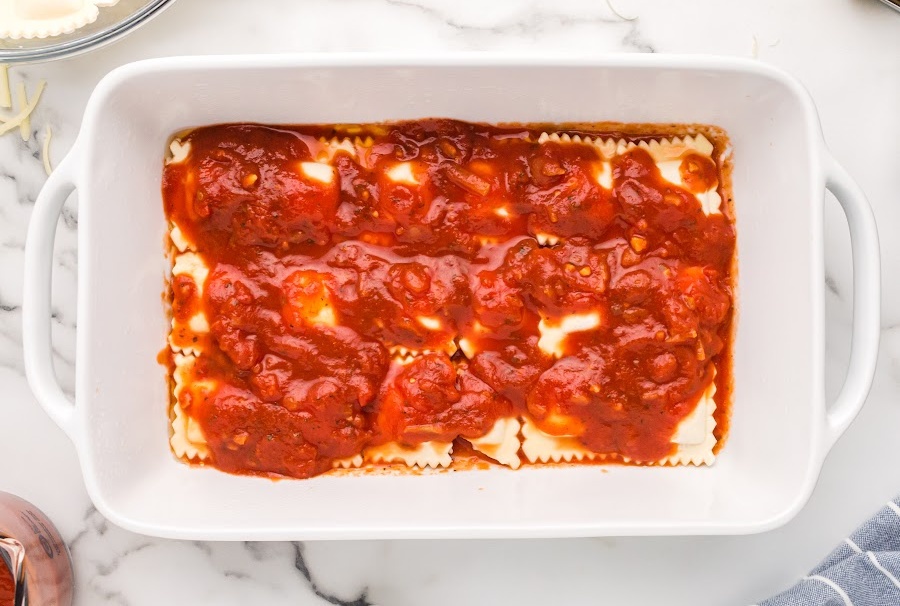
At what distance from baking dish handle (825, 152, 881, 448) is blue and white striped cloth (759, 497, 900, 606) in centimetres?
56

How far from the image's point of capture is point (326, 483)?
2.65 m

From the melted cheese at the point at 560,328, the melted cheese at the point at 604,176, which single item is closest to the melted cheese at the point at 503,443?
the melted cheese at the point at 560,328

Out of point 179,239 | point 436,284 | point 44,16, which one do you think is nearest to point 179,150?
point 179,239

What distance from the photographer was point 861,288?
2.33 metres

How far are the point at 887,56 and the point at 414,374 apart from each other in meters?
1.97

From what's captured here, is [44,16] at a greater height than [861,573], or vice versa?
[44,16]

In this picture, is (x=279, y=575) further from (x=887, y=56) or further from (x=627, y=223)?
(x=887, y=56)

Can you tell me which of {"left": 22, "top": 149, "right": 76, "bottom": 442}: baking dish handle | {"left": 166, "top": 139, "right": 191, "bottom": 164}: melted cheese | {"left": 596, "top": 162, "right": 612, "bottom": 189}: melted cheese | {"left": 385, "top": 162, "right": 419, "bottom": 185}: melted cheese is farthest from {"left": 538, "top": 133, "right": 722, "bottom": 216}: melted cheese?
{"left": 22, "top": 149, "right": 76, "bottom": 442}: baking dish handle

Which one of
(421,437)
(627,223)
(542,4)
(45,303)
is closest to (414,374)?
(421,437)

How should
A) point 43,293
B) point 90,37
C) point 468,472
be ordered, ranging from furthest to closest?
point 468,472, point 90,37, point 43,293

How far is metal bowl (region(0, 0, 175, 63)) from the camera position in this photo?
2.56 metres

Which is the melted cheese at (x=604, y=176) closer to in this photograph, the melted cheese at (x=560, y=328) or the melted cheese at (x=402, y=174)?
the melted cheese at (x=560, y=328)

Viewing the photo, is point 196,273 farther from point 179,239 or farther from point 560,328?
point 560,328

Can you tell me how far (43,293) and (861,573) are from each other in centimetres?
273
